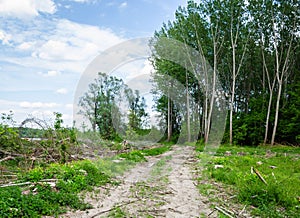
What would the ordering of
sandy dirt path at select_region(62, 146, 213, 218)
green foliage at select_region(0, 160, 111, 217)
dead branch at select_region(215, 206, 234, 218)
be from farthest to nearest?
sandy dirt path at select_region(62, 146, 213, 218), dead branch at select_region(215, 206, 234, 218), green foliage at select_region(0, 160, 111, 217)

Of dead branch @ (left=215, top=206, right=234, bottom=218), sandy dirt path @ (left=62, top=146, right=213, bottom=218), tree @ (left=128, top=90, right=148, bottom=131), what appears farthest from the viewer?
tree @ (left=128, top=90, right=148, bottom=131)

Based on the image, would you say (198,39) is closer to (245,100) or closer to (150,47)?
(150,47)

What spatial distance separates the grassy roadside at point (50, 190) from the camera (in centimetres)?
451

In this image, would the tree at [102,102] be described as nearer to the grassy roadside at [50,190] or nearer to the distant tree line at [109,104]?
the distant tree line at [109,104]

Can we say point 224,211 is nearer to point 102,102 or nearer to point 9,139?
point 9,139

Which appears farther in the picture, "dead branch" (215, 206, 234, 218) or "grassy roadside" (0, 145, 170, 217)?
"dead branch" (215, 206, 234, 218)

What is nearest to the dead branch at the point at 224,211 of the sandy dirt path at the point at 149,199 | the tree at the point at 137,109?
the sandy dirt path at the point at 149,199

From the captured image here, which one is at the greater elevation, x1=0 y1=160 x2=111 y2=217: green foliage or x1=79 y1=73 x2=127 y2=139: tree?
x1=79 y1=73 x2=127 y2=139: tree

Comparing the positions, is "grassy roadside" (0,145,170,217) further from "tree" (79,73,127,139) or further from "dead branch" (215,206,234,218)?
"tree" (79,73,127,139)

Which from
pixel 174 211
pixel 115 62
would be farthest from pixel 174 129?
pixel 174 211

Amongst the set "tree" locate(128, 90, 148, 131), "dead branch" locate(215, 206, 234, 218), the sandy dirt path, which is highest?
"tree" locate(128, 90, 148, 131)

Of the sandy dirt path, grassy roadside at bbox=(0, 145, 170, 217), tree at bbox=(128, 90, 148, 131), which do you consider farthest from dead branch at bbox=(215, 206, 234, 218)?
tree at bbox=(128, 90, 148, 131)

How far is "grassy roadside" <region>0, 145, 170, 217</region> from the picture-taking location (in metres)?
4.51

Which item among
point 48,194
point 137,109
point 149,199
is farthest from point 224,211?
point 137,109
